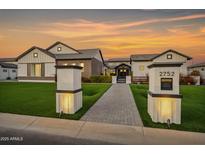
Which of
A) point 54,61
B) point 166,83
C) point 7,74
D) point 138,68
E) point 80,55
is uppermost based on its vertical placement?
point 80,55

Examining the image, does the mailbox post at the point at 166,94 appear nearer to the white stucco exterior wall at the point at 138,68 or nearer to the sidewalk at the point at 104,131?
the sidewalk at the point at 104,131

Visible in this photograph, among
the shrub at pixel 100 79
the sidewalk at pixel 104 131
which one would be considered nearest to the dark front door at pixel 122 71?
the shrub at pixel 100 79

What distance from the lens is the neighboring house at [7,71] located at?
2228cm

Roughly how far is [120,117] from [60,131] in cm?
183

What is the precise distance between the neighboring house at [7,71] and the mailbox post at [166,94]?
2355cm

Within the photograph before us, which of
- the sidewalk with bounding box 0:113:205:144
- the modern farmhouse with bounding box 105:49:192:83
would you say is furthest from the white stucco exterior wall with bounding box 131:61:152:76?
the sidewalk with bounding box 0:113:205:144

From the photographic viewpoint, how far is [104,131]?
3.54 metres

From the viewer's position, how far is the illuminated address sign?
4.02m

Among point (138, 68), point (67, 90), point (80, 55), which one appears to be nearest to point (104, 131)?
point (67, 90)

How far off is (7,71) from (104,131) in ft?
82.8

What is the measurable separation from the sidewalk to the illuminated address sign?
1114 mm

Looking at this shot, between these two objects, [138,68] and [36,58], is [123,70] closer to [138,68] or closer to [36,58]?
[138,68]
